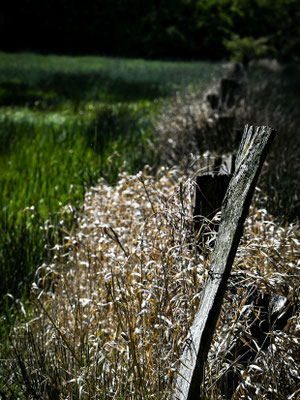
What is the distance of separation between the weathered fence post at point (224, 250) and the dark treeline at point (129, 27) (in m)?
28.5

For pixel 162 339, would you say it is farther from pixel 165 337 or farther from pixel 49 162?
pixel 49 162

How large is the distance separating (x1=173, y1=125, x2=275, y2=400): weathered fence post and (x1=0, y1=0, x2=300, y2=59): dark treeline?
28.5 metres

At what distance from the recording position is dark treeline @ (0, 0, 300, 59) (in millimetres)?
28117

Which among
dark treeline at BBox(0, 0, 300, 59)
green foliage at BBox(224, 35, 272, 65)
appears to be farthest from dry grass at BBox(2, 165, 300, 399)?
dark treeline at BBox(0, 0, 300, 59)

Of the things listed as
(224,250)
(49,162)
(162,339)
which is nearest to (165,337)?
(162,339)

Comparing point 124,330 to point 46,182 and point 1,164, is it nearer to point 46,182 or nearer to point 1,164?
point 46,182

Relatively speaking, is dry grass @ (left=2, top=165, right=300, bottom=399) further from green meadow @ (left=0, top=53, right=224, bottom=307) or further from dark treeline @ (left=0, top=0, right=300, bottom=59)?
dark treeline @ (left=0, top=0, right=300, bottom=59)

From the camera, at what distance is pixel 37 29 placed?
2864 centimetres

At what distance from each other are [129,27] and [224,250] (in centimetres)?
3008

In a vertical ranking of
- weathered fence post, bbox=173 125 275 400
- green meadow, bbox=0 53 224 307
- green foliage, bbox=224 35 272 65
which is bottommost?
green meadow, bbox=0 53 224 307

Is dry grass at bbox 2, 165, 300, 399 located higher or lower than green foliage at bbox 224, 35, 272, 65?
lower

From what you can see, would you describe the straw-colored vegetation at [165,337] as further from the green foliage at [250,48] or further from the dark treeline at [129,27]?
the dark treeline at [129,27]

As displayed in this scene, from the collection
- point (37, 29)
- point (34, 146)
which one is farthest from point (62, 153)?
point (37, 29)

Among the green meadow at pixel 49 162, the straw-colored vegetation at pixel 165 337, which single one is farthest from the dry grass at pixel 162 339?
the green meadow at pixel 49 162
